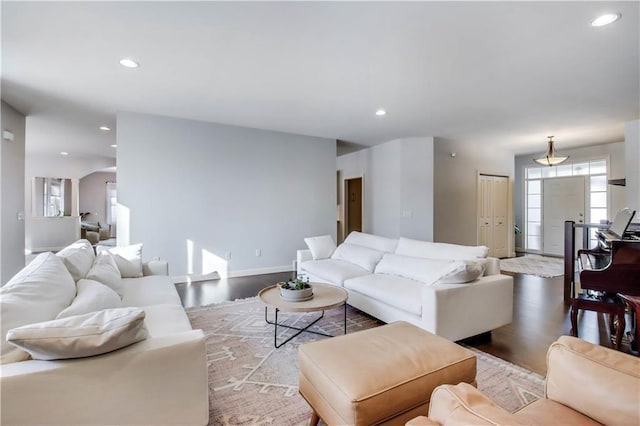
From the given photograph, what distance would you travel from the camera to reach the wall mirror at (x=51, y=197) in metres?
8.92

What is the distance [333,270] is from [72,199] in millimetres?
9747

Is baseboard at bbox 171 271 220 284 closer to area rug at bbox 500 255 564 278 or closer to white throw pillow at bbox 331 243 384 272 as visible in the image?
white throw pillow at bbox 331 243 384 272

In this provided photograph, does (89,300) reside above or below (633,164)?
below

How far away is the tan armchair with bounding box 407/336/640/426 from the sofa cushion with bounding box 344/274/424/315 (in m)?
1.49

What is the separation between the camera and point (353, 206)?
8.56m

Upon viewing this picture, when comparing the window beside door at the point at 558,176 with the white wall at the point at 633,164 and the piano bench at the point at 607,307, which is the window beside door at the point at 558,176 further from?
the piano bench at the point at 607,307

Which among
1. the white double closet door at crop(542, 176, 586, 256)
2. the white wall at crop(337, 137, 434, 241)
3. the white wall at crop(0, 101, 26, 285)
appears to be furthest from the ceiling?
the white double closet door at crop(542, 176, 586, 256)

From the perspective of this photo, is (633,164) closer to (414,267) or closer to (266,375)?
(414,267)

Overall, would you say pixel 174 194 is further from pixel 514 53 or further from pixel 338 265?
pixel 514 53

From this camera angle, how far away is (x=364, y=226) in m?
7.34

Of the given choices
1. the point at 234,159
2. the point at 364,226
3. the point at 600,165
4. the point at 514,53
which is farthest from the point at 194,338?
the point at 600,165

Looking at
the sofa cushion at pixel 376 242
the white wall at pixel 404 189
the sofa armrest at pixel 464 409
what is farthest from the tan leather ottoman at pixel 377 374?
the white wall at pixel 404 189

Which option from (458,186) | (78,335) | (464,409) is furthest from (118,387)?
(458,186)

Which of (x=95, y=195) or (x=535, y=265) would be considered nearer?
(x=535, y=265)
